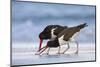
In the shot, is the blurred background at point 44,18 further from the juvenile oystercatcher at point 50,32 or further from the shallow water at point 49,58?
the shallow water at point 49,58

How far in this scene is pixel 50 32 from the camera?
231cm

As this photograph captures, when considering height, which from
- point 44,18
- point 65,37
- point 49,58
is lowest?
→ point 49,58

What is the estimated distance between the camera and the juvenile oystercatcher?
228cm

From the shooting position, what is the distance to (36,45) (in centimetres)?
225

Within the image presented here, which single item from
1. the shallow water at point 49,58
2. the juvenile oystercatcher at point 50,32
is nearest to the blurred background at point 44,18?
the juvenile oystercatcher at point 50,32

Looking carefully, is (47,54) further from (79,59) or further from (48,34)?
(79,59)

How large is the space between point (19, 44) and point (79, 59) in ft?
2.29

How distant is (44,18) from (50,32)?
0.16 meters

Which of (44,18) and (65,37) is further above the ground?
(44,18)

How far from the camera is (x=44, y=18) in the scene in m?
2.29

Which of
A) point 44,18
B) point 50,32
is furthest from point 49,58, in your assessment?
point 44,18

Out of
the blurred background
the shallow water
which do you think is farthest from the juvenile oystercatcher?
the shallow water

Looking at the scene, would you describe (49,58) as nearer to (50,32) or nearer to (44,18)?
(50,32)

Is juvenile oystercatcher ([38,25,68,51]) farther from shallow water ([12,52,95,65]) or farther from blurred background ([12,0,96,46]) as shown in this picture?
shallow water ([12,52,95,65])
